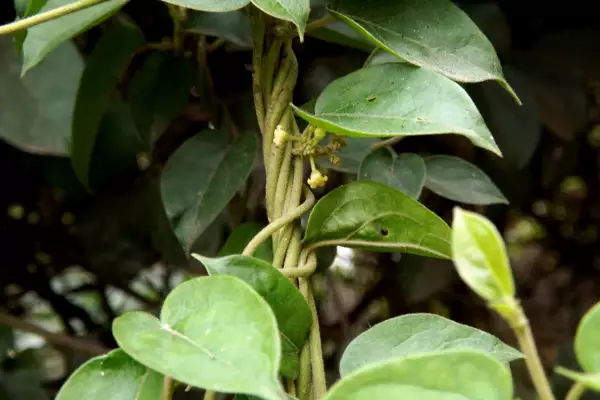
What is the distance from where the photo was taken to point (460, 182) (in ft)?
1.44

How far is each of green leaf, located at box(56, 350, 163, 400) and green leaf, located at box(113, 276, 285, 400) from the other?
0.07 feet

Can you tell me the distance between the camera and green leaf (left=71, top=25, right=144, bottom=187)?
1.54 feet

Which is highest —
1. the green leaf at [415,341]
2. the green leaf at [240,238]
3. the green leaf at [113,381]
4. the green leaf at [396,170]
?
the green leaf at [415,341]

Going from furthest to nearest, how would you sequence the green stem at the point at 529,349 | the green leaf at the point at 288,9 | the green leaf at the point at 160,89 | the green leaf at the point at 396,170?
the green leaf at the point at 160,89 < the green leaf at the point at 396,170 < the green leaf at the point at 288,9 < the green stem at the point at 529,349

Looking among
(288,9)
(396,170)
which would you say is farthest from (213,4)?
(396,170)

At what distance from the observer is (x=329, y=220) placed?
0.31m

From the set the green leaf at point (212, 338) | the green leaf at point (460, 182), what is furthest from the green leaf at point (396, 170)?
the green leaf at point (212, 338)

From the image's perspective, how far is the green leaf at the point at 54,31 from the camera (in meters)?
0.35

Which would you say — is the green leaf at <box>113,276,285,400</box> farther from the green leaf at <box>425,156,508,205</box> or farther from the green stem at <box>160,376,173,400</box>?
the green leaf at <box>425,156,508,205</box>

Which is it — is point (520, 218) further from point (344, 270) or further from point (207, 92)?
point (207, 92)

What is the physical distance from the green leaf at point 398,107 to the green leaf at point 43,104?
0.25 m

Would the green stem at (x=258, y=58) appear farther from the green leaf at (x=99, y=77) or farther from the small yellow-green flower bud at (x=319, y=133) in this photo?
the green leaf at (x=99, y=77)

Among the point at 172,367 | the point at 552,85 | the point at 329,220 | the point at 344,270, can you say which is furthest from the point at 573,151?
the point at 172,367

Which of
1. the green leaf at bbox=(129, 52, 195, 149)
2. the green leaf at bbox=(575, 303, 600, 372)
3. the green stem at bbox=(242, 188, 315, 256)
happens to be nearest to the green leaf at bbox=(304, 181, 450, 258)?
the green stem at bbox=(242, 188, 315, 256)
